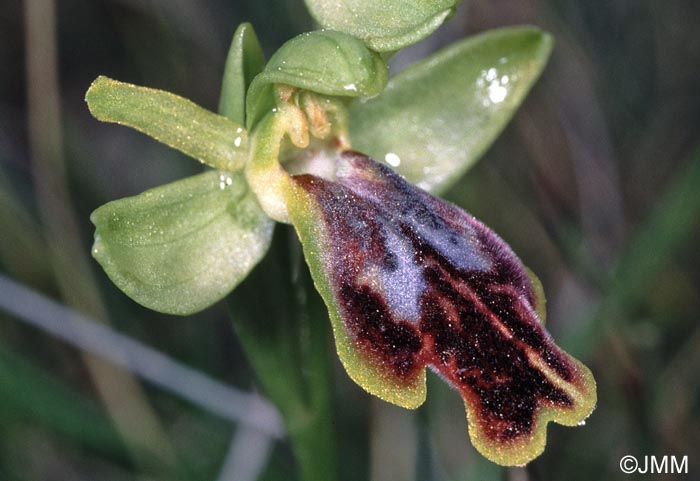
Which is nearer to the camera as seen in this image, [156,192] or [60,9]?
[156,192]

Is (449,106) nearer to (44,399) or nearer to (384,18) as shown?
(384,18)

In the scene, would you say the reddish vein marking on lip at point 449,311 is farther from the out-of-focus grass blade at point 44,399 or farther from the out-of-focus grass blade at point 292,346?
the out-of-focus grass blade at point 44,399

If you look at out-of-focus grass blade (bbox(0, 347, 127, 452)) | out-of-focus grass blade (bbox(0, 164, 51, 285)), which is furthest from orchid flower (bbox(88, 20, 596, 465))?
out-of-focus grass blade (bbox(0, 164, 51, 285))

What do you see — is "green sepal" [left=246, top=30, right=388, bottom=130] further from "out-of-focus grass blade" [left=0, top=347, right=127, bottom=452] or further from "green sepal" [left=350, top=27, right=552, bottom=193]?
"out-of-focus grass blade" [left=0, top=347, right=127, bottom=452]

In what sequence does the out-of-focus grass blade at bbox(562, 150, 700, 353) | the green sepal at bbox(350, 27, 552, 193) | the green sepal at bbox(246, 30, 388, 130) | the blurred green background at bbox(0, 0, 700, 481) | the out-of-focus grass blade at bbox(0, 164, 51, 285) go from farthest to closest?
the out-of-focus grass blade at bbox(0, 164, 51, 285)
the blurred green background at bbox(0, 0, 700, 481)
the out-of-focus grass blade at bbox(562, 150, 700, 353)
the green sepal at bbox(350, 27, 552, 193)
the green sepal at bbox(246, 30, 388, 130)

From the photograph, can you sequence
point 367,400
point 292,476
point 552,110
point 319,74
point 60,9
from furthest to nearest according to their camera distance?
point 60,9 < point 552,110 < point 367,400 < point 292,476 < point 319,74

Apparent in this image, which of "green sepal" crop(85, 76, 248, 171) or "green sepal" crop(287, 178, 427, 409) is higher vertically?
"green sepal" crop(85, 76, 248, 171)

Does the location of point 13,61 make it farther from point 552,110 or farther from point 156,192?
point 156,192

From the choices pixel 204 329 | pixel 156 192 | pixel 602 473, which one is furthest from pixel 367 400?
pixel 156 192

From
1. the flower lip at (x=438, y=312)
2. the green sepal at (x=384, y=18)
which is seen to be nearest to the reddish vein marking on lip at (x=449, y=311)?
the flower lip at (x=438, y=312)
